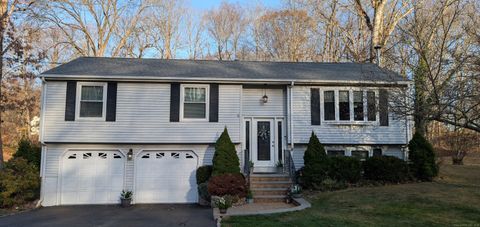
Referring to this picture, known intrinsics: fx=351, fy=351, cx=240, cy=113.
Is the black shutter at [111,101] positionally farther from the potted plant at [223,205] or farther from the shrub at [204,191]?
the potted plant at [223,205]

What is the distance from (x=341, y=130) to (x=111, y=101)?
8842 mm

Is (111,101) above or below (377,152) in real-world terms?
above

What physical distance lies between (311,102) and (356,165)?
2.97 m

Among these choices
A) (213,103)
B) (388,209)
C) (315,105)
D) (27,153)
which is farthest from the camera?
(315,105)

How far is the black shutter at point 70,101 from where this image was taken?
12.8 meters

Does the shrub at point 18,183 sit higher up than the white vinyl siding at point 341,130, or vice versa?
the white vinyl siding at point 341,130

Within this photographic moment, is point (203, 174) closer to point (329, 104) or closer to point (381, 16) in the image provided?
point (329, 104)

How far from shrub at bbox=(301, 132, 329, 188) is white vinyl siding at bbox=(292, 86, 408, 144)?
0.94 m

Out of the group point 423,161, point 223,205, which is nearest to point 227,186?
point 223,205

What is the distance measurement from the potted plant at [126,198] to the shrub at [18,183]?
9.66ft

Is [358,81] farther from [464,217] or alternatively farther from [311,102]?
[464,217]

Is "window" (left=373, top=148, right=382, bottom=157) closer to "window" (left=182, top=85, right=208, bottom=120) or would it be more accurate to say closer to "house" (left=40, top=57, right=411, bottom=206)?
"house" (left=40, top=57, right=411, bottom=206)

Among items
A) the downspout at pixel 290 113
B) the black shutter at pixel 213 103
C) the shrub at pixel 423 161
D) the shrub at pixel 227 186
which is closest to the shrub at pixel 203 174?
the shrub at pixel 227 186

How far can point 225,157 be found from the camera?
1214 cm
